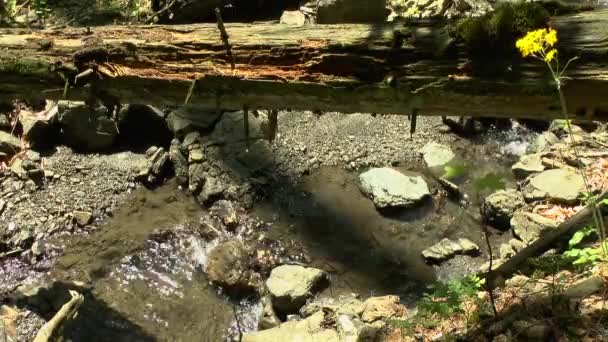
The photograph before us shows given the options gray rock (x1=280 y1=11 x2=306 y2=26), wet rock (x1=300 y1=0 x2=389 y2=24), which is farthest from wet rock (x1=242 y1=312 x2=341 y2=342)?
gray rock (x1=280 y1=11 x2=306 y2=26)

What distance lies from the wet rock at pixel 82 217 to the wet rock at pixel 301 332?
2553 mm

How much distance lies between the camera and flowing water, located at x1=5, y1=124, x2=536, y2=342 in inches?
243

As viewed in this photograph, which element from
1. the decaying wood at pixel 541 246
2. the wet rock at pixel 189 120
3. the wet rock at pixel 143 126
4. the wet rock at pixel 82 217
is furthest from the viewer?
the wet rock at pixel 143 126

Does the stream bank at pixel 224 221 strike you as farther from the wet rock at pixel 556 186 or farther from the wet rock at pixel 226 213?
the wet rock at pixel 556 186

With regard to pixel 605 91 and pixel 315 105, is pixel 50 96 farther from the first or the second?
pixel 605 91

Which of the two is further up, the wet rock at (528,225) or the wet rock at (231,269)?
the wet rock at (528,225)

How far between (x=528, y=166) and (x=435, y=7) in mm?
2984

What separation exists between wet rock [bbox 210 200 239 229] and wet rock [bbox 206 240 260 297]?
29 centimetres

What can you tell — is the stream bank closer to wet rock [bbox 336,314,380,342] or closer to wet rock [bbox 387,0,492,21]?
wet rock [bbox 336,314,380,342]

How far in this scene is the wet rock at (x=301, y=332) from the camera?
17.3 ft

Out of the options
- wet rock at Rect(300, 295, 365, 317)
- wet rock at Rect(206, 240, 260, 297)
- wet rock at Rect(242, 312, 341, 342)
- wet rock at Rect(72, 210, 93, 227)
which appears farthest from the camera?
wet rock at Rect(72, 210, 93, 227)

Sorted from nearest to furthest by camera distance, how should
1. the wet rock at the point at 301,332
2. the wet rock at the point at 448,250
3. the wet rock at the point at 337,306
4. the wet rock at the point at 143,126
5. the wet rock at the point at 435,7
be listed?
the wet rock at the point at 301,332 < the wet rock at the point at 337,306 < the wet rock at the point at 448,250 < the wet rock at the point at 143,126 < the wet rock at the point at 435,7

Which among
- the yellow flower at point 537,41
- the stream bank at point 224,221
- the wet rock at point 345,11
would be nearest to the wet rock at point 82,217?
the stream bank at point 224,221

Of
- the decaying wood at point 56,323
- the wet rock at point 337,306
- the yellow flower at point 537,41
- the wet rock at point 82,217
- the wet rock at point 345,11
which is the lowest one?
the wet rock at point 337,306
